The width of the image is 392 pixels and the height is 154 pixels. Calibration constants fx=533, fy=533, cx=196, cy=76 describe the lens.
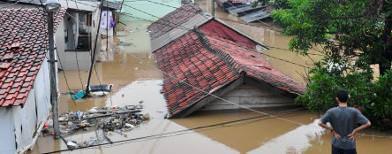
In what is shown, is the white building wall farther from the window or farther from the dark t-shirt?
the window

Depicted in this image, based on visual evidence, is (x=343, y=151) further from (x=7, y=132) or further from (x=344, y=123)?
(x=7, y=132)

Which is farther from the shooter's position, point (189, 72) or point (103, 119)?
point (189, 72)

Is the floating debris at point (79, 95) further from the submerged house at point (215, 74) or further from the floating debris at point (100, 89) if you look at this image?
the submerged house at point (215, 74)

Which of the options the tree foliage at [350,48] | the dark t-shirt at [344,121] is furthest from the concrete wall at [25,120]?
the tree foliage at [350,48]

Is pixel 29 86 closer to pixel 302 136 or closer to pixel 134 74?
pixel 302 136

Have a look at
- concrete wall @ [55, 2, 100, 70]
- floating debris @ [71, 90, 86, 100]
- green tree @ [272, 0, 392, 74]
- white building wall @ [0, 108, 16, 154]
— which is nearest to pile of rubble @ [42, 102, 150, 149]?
floating debris @ [71, 90, 86, 100]

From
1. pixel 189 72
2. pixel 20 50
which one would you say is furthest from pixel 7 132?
pixel 189 72
